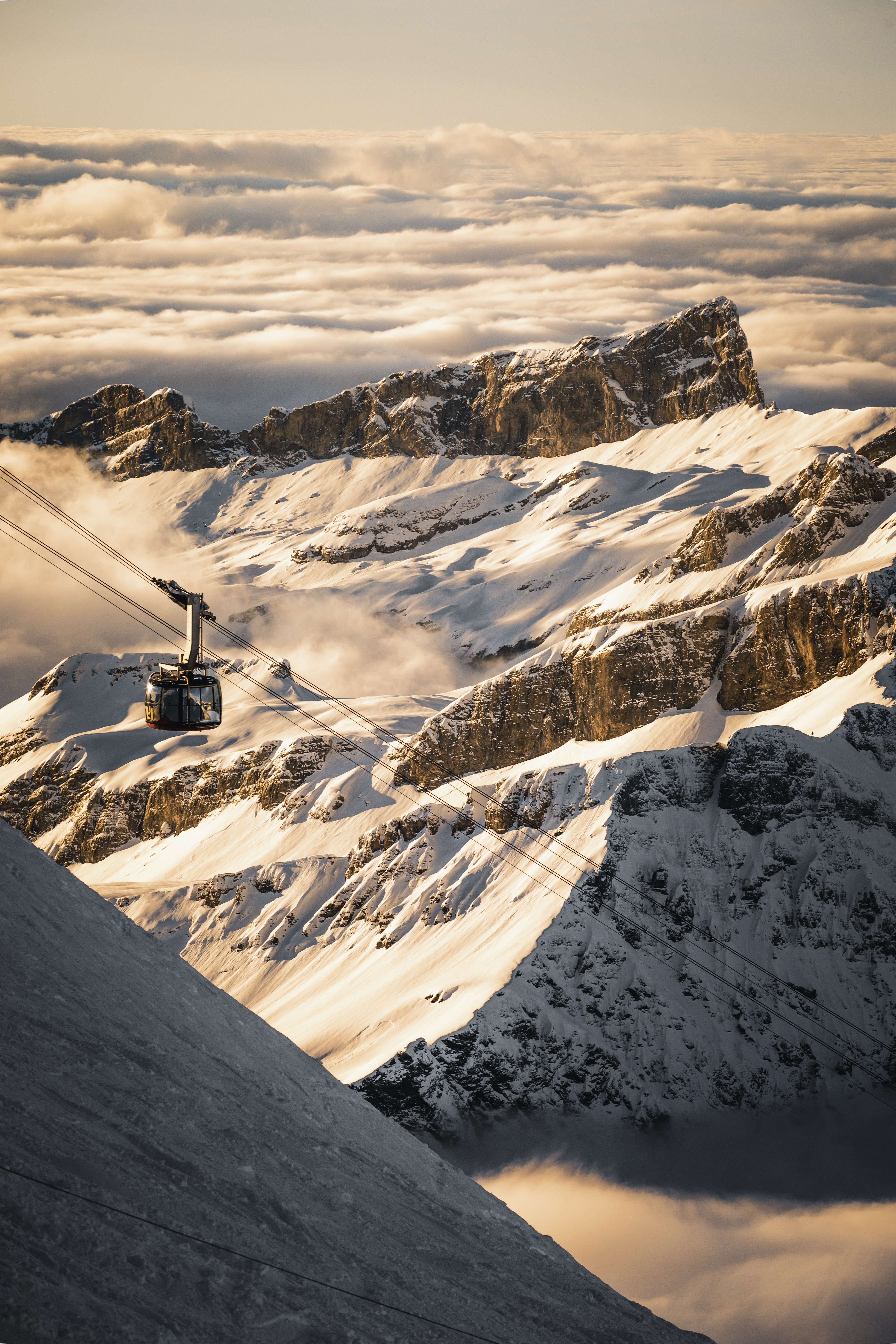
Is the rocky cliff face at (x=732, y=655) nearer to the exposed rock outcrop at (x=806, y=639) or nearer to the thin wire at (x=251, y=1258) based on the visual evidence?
the exposed rock outcrop at (x=806, y=639)

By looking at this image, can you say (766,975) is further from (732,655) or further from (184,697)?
(184,697)

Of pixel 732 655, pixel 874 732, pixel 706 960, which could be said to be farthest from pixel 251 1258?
pixel 732 655

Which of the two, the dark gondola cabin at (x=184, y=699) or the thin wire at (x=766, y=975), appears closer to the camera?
the dark gondola cabin at (x=184, y=699)

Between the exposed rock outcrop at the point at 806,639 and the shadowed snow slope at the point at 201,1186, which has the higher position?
the shadowed snow slope at the point at 201,1186

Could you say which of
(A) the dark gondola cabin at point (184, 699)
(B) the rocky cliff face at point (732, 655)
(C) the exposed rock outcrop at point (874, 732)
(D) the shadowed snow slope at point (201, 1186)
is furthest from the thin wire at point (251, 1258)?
(B) the rocky cliff face at point (732, 655)

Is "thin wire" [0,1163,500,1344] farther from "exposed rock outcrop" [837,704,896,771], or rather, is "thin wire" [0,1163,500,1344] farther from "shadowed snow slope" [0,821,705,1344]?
"exposed rock outcrop" [837,704,896,771]

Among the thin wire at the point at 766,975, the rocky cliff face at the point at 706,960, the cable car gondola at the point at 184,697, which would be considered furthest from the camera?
the thin wire at the point at 766,975

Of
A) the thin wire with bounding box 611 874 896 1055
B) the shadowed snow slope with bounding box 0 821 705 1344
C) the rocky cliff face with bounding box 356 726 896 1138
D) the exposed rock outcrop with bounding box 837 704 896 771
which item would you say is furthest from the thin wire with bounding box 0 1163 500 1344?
the exposed rock outcrop with bounding box 837 704 896 771

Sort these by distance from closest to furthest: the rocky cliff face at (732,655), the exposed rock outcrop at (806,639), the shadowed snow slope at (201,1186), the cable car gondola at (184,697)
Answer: the shadowed snow slope at (201,1186), the cable car gondola at (184,697), the exposed rock outcrop at (806,639), the rocky cliff face at (732,655)
